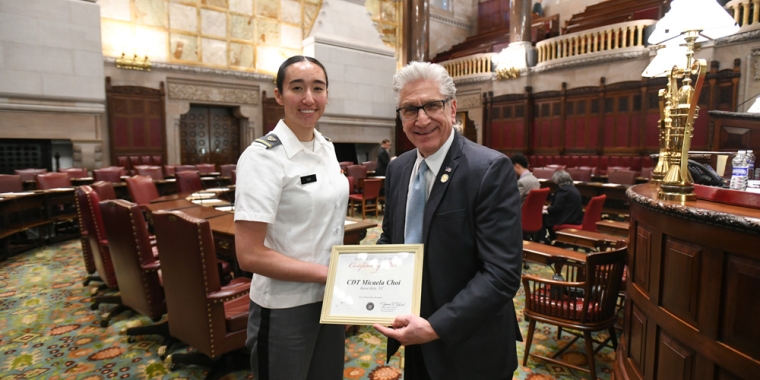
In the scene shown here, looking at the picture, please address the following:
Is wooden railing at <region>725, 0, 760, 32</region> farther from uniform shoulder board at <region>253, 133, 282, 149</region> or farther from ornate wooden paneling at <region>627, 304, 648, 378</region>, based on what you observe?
uniform shoulder board at <region>253, 133, 282, 149</region>

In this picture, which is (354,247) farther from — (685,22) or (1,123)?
(1,123)

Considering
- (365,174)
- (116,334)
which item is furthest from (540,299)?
(365,174)

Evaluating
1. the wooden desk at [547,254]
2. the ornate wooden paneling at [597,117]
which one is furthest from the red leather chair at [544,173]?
the wooden desk at [547,254]

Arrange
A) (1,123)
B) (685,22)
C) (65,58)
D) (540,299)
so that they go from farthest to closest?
(65,58) → (1,123) → (540,299) → (685,22)

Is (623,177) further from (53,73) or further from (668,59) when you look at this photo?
(53,73)

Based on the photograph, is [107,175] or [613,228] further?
[107,175]

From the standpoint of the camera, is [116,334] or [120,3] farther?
[120,3]

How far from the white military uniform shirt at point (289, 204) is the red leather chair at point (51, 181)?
651 centimetres

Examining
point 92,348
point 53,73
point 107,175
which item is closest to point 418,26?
point 53,73

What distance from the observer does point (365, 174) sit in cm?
958

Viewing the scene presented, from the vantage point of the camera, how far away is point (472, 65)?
43.8 feet

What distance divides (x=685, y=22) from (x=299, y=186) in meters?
2.26

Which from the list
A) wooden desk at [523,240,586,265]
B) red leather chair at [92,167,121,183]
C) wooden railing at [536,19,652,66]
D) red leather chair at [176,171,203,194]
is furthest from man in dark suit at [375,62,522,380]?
wooden railing at [536,19,652,66]

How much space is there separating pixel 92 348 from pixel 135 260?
2.47ft
